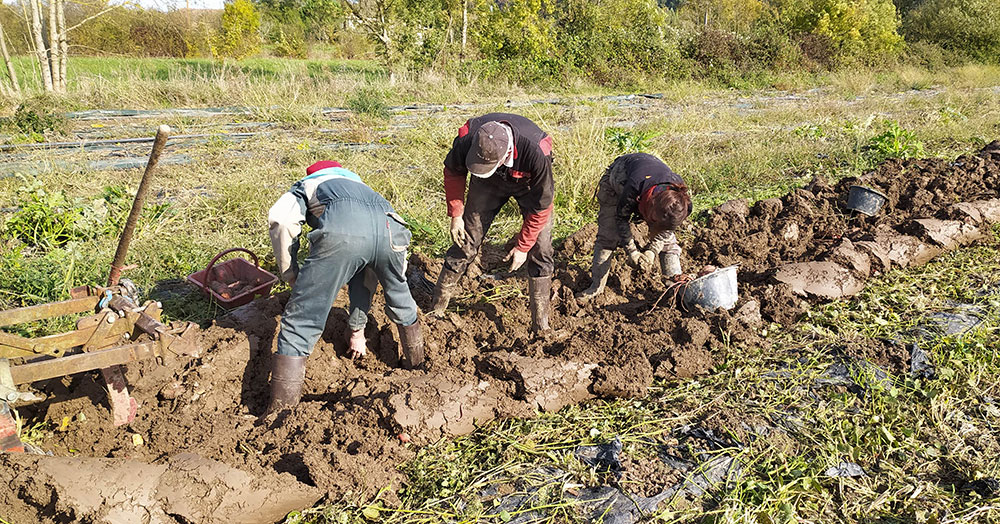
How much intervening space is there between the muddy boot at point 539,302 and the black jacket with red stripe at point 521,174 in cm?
34

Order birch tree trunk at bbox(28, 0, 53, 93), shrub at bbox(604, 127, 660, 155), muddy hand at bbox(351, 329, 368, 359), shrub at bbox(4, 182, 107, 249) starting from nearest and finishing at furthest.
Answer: muddy hand at bbox(351, 329, 368, 359) < shrub at bbox(4, 182, 107, 249) < shrub at bbox(604, 127, 660, 155) < birch tree trunk at bbox(28, 0, 53, 93)

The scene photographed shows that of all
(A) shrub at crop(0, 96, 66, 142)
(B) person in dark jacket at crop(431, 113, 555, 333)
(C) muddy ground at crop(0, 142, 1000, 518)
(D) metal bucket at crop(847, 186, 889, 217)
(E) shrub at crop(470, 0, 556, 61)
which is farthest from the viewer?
(E) shrub at crop(470, 0, 556, 61)

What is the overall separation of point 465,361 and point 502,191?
1.14m

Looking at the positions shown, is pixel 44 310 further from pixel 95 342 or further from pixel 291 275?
pixel 291 275

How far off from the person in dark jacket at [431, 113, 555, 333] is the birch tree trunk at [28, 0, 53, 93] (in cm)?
1019

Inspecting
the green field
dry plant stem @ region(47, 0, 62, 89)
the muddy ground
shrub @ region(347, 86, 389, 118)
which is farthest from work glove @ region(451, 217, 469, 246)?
dry plant stem @ region(47, 0, 62, 89)

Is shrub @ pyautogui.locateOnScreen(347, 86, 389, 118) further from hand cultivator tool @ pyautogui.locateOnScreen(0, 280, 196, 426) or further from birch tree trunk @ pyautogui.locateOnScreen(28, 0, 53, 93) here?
hand cultivator tool @ pyautogui.locateOnScreen(0, 280, 196, 426)

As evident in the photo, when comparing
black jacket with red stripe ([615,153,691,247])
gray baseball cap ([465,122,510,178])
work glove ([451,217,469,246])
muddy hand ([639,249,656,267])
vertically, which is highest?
gray baseball cap ([465,122,510,178])

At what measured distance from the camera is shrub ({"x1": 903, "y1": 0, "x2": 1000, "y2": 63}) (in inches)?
993

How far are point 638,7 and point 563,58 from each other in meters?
7.70

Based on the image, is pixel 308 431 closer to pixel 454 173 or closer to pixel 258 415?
pixel 258 415

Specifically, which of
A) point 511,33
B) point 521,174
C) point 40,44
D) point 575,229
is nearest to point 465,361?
point 521,174

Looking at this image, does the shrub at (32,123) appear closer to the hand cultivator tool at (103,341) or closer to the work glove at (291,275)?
the hand cultivator tool at (103,341)

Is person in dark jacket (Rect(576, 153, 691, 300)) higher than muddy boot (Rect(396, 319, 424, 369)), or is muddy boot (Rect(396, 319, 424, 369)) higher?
person in dark jacket (Rect(576, 153, 691, 300))
